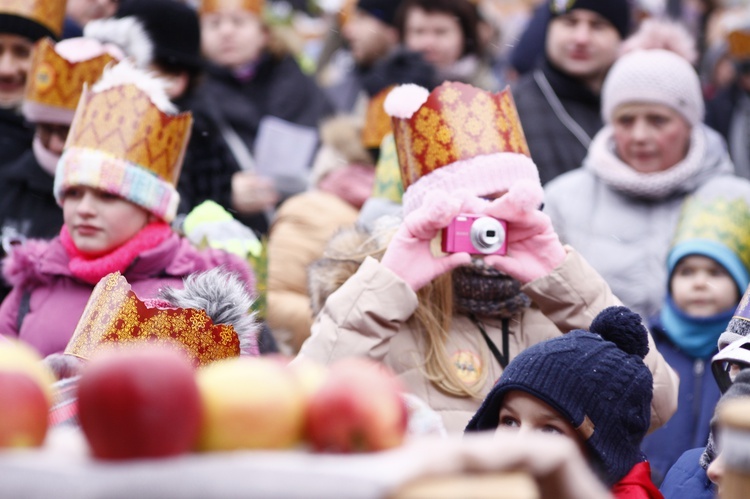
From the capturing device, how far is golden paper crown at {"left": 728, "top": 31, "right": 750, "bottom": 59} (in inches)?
267

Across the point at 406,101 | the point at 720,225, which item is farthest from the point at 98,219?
the point at 720,225

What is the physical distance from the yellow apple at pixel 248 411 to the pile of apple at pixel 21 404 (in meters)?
0.19

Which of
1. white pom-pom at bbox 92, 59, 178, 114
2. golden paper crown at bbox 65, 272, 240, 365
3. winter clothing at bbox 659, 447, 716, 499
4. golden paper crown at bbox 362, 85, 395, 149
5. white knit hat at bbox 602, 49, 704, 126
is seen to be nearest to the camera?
golden paper crown at bbox 65, 272, 240, 365

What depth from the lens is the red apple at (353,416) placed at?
1.42 metres

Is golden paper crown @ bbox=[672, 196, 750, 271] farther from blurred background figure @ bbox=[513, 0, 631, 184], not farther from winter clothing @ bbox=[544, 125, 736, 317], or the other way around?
blurred background figure @ bbox=[513, 0, 631, 184]

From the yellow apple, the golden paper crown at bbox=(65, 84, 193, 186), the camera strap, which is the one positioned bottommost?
the camera strap

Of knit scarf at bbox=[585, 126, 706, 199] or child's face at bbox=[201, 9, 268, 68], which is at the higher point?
knit scarf at bbox=[585, 126, 706, 199]

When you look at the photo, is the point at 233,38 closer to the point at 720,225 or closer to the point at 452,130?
the point at 720,225

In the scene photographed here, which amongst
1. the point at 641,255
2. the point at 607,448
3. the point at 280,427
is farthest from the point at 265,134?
the point at 280,427

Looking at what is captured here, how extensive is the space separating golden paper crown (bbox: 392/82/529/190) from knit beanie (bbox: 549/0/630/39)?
2.61 metres

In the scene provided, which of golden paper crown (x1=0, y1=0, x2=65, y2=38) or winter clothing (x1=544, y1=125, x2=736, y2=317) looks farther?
golden paper crown (x1=0, y1=0, x2=65, y2=38)

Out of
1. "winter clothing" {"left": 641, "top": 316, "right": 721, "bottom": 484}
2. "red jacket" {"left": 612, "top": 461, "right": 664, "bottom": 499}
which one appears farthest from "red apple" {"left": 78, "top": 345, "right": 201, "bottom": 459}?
"winter clothing" {"left": 641, "top": 316, "right": 721, "bottom": 484}

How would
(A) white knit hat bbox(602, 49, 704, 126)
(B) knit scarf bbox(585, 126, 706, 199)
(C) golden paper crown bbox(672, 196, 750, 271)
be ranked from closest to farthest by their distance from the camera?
(C) golden paper crown bbox(672, 196, 750, 271), (B) knit scarf bbox(585, 126, 706, 199), (A) white knit hat bbox(602, 49, 704, 126)

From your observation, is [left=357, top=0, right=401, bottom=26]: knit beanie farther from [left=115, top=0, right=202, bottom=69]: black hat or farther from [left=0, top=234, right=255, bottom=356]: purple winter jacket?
[left=0, top=234, right=255, bottom=356]: purple winter jacket
